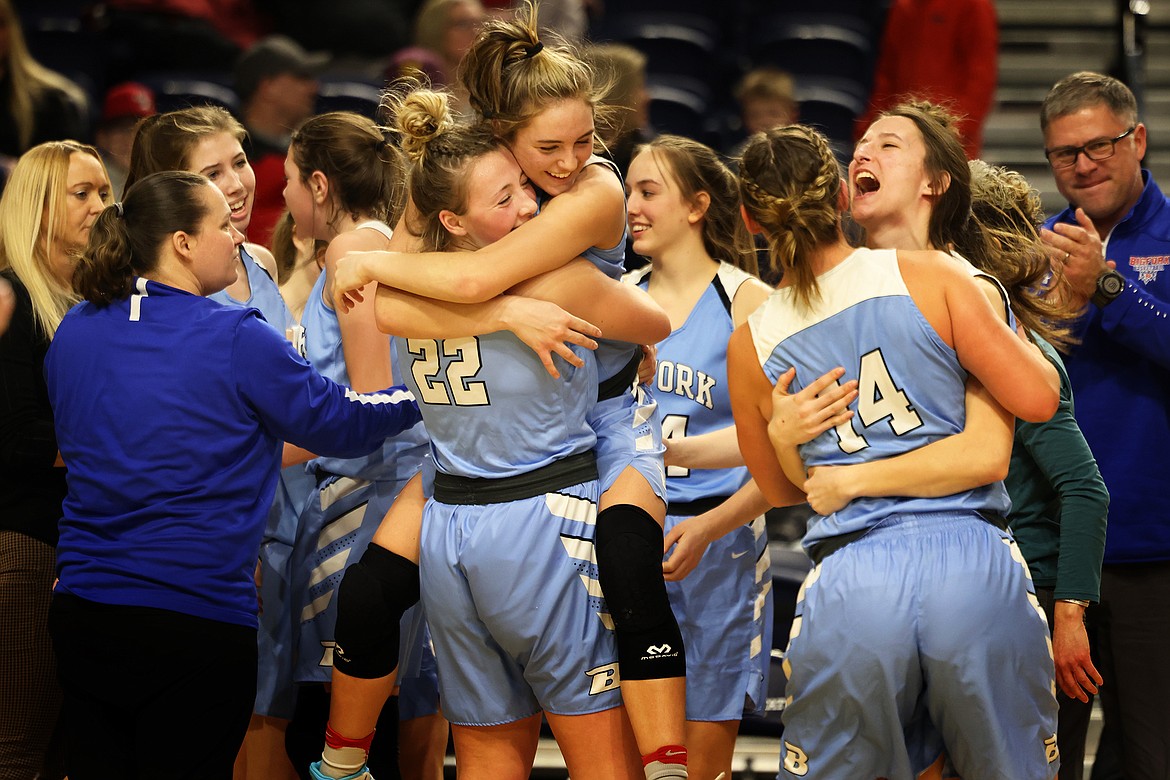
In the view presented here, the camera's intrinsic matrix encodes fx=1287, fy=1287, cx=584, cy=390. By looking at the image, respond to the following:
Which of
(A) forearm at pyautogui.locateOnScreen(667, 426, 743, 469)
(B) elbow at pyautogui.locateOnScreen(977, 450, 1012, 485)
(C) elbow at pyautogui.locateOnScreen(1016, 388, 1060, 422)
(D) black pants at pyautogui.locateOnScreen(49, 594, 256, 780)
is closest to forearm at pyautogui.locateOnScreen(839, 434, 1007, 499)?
(B) elbow at pyautogui.locateOnScreen(977, 450, 1012, 485)

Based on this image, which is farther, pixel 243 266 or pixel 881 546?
pixel 243 266

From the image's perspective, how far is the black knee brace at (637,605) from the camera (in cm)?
267

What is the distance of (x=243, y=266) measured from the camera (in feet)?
11.9

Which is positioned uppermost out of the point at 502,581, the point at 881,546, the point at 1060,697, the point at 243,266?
the point at 243,266

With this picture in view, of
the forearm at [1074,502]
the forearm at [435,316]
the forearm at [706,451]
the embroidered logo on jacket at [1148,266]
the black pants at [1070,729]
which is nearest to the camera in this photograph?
the forearm at [435,316]

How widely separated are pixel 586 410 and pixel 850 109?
559cm

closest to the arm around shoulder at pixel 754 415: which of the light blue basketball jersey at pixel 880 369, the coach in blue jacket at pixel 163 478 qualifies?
the light blue basketball jersey at pixel 880 369

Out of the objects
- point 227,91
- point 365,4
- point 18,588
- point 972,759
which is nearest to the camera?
point 972,759

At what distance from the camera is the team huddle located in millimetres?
2582

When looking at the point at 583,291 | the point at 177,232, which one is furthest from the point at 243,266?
the point at 583,291

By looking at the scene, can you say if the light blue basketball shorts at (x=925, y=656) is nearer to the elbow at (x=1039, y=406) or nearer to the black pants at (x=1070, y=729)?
the elbow at (x=1039, y=406)

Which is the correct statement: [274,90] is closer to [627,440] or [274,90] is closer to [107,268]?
[107,268]

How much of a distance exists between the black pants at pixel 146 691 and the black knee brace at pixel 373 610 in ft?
0.81

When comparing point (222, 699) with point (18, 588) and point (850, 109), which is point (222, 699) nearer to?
point (18, 588)
